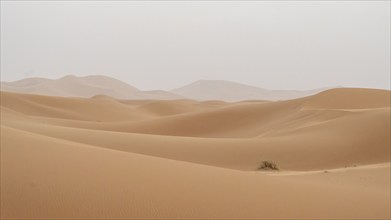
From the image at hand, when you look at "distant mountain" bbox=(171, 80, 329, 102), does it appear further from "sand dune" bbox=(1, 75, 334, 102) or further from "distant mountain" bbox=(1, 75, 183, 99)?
"distant mountain" bbox=(1, 75, 183, 99)

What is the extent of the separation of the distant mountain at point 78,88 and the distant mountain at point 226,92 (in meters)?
24.0

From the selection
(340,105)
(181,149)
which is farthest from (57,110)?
(181,149)

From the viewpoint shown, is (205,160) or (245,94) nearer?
(205,160)

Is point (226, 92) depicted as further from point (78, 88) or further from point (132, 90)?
point (78, 88)

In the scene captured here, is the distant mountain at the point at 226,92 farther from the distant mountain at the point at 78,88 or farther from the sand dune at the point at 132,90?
the distant mountain at the point at 78,88

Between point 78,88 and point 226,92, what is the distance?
6179cm

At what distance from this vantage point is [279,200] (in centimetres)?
485

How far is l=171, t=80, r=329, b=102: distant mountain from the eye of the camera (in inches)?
6585

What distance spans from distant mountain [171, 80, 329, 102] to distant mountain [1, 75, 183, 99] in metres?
24.0

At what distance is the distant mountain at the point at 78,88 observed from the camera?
114 meters

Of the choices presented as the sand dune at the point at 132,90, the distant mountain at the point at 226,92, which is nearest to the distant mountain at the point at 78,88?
the sand dune at the point at 132,90

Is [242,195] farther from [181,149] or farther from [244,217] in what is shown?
[181,149]

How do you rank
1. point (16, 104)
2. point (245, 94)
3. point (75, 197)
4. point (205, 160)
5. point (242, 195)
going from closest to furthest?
point (75, 197), point (242, 195), point (205, 160), point (16, 104), point (245, 94)

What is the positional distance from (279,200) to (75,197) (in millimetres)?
2034
